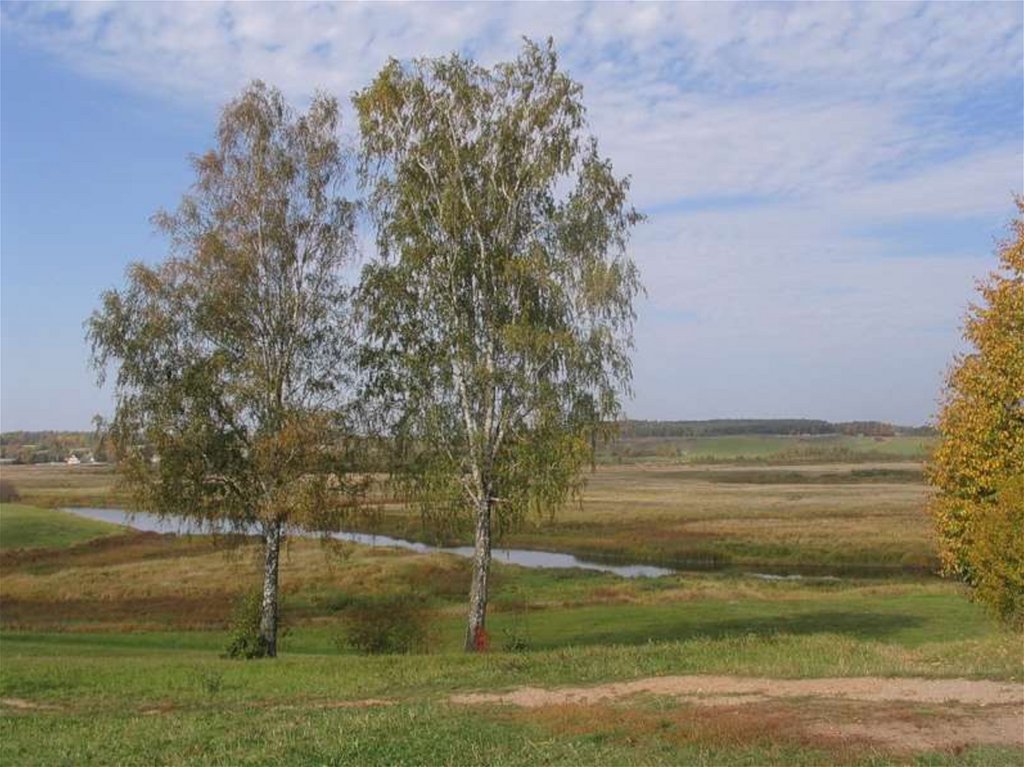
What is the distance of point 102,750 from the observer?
37.5 feet

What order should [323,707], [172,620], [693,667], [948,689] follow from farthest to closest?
[172,620]
[693,667]
[323,707]
[948,689]

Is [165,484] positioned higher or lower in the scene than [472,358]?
lower

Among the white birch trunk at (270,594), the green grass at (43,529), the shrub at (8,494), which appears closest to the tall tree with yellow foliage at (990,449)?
the white birch trunk at (270,594)

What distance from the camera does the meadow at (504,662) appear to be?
10633 millimetres

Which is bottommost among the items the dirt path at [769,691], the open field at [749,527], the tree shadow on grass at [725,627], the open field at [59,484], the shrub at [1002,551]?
the open field at [749,527]

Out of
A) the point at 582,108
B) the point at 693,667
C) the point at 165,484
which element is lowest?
the point at 693,667

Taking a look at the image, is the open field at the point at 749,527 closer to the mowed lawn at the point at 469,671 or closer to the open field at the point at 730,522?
the open field at the point at 730,522

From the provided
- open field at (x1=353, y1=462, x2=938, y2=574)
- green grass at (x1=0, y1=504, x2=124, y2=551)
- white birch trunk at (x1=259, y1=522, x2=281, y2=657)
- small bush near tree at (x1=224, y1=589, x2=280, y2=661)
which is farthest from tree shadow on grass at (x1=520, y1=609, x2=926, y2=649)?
green grass at (x1=0, y1=504, x2=124, y2=551)

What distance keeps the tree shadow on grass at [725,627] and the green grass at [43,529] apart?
4592cm

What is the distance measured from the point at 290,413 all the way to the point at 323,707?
32.1ft

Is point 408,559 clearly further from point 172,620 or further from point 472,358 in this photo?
point 472,358

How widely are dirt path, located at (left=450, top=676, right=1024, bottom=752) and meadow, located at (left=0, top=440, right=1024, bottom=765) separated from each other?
2.3 inches

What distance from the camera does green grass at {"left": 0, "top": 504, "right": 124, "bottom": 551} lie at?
66875mm

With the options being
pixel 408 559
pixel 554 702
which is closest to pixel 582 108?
pixel 554 702
